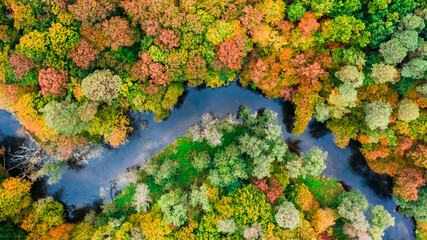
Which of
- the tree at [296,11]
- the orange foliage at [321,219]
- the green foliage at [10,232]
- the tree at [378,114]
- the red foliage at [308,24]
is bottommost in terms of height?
the green foliage at [10,232]

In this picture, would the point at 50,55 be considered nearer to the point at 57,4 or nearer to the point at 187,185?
the point at 57,4

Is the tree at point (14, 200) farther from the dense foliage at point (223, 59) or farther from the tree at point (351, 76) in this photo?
the tree at point (351, 76)

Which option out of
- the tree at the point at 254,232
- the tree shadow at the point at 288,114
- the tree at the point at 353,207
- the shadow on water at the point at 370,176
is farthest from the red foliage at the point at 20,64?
the shadow on water at the point at 370,176

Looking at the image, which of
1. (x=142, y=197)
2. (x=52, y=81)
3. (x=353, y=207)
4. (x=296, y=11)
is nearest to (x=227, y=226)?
(x=142, y=197)

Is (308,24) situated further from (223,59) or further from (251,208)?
(251,208)

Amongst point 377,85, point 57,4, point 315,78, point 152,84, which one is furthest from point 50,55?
point 377,85

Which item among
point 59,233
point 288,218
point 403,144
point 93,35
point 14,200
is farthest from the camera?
point 59,233
